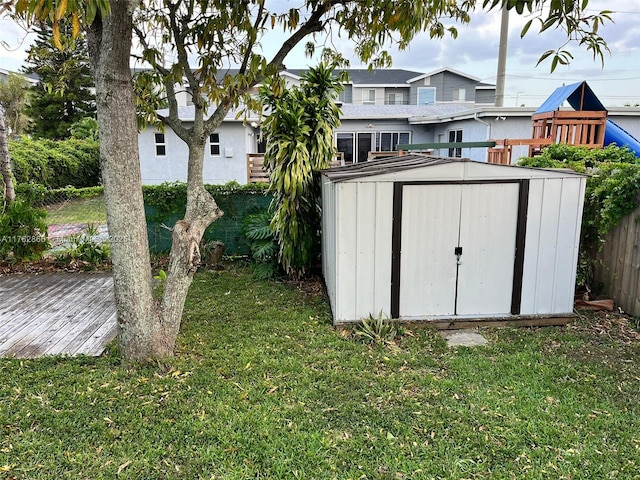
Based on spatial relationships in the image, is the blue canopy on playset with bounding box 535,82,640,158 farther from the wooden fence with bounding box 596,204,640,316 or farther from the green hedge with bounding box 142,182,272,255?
A: the green hedge with bounding box 142,182,272,255

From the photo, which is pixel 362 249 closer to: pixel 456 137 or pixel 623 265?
pixel 623 265

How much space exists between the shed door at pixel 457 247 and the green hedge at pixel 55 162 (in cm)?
1069

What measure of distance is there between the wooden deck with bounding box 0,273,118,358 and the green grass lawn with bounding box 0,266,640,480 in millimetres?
353

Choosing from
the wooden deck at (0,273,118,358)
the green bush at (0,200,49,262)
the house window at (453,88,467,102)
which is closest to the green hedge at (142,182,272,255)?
the wooden deck at (0,273,118,358)

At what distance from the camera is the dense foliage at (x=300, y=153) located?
19.3ft

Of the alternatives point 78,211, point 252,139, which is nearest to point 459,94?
point 252,139

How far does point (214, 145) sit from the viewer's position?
1577 centimetres

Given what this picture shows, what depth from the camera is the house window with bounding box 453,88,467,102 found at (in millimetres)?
27453

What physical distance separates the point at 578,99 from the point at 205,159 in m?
11.3

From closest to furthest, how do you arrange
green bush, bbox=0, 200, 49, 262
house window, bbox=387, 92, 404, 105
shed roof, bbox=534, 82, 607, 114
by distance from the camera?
1. green bush, bbox=0, 200, 49, 262
2. shed roof, bbox=534, 82, 607, 114
3. house window, bbox=387, 92, 404, 105

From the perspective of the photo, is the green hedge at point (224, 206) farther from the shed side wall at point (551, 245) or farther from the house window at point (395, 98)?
the house window at point (395, 98)

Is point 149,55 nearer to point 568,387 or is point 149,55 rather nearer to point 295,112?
point 295,112

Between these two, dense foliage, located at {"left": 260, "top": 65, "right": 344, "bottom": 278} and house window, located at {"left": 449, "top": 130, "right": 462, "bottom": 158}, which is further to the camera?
house window, located at {"left": 449, "top": 130, "right": 462, "bottom": 158}

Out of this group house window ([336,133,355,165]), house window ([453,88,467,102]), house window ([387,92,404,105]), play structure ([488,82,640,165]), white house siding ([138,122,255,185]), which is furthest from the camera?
house window ([387,92,404,105])
